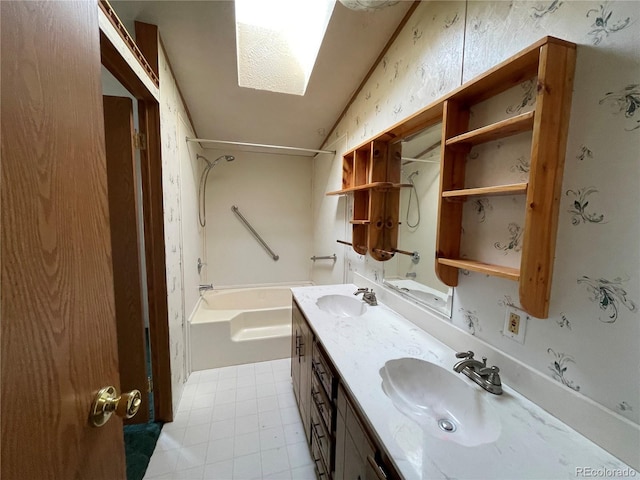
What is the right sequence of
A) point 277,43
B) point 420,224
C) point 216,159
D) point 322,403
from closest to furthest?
point 322,403 → point 420,224 → point 277,43 → point 216,159

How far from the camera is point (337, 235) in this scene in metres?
2.49

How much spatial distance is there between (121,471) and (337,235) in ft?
6.75

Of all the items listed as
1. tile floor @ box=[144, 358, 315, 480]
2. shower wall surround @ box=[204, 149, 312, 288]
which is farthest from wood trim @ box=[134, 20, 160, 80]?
tile floor @ box=[144, 358, 315, 480]

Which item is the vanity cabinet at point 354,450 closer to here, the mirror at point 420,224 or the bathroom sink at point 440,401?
the bathroom sink at point 440,401

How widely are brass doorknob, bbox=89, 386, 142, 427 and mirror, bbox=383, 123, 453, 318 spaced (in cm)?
119

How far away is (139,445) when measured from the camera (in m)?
1.52

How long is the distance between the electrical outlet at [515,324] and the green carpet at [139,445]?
75.1 inches

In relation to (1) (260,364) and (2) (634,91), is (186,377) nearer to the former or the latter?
(1) (260,364)

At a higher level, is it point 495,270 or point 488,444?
point 495,270

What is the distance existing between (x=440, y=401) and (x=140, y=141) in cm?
197

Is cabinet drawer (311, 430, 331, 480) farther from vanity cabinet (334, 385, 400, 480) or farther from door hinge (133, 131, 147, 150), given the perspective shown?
door hinge (133, 131, 147, 150)

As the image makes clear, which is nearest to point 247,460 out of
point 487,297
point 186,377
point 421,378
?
point 186,377

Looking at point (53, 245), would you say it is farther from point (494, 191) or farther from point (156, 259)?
point (156, 259)

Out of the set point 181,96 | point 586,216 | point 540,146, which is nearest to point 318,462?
point 586,216
